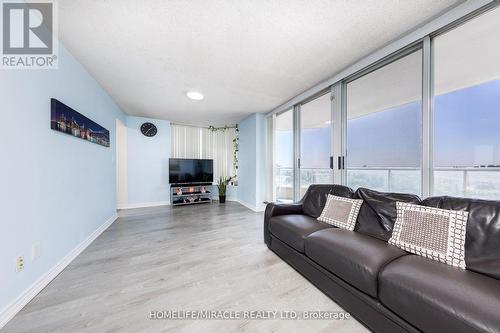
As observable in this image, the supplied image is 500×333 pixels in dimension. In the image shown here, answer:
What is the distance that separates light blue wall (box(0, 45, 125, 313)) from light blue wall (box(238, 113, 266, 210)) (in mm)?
3163

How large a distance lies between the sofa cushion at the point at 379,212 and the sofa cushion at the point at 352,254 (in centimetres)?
12

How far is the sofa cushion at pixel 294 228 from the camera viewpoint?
1.95 metres

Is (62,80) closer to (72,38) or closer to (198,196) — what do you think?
(72,38)

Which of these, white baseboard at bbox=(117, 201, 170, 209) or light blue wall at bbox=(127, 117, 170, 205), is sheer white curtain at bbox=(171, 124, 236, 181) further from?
white baseboard at bbox=(117, 201, 170, 209)

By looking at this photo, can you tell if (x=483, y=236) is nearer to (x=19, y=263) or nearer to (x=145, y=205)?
(x=19, y=263)

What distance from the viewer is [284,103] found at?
4023mm

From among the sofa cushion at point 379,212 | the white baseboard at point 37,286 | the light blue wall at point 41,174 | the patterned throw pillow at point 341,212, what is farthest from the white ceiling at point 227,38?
the white baseboard at point 37,286

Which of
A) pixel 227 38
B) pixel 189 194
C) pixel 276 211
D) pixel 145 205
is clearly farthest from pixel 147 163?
pixel 227 38

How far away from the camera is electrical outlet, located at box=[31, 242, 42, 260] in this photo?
1615mm

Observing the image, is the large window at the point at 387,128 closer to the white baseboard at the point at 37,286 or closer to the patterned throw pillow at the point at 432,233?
the patterned throw pillow at the point at 432,233

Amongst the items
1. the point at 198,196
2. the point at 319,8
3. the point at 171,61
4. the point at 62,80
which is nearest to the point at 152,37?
the point at 171,61

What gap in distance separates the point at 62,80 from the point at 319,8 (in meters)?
2.76

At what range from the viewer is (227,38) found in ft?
6.40

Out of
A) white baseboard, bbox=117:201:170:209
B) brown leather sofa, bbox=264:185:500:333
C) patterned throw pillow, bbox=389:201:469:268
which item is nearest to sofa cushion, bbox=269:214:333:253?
brown leather sofa, bbox=264:185:500:333
